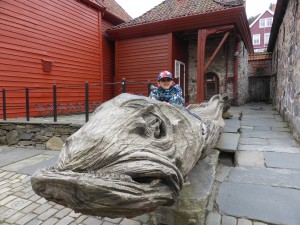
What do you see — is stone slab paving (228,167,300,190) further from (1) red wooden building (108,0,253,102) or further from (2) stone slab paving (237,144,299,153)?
(1) red wooden building (108,0,253,102)

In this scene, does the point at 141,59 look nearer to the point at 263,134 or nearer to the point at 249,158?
the point at 263,134

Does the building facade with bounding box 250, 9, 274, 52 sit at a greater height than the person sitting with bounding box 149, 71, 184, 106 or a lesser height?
greater

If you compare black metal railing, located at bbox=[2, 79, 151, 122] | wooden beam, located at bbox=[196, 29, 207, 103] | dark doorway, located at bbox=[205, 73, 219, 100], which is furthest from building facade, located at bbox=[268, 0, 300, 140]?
black metal railing, located at bbox=[2, 79, 151, 122]

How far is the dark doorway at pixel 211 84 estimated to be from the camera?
1110 centimetres

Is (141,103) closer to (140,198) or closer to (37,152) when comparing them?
(140,198)

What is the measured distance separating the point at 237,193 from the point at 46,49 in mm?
7215

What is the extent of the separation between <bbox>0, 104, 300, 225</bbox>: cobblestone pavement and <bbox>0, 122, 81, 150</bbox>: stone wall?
0.95 m

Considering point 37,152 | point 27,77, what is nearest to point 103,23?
point 27,77

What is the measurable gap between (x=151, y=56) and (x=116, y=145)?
28.3 ft

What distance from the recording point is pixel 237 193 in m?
2.40

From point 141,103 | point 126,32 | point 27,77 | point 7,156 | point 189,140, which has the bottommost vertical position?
point 7,156

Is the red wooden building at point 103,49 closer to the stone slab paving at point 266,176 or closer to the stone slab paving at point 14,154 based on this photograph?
the stone slab paving at point 14,154

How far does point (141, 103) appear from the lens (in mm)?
1438

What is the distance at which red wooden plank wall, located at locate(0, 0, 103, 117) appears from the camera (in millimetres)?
6370
